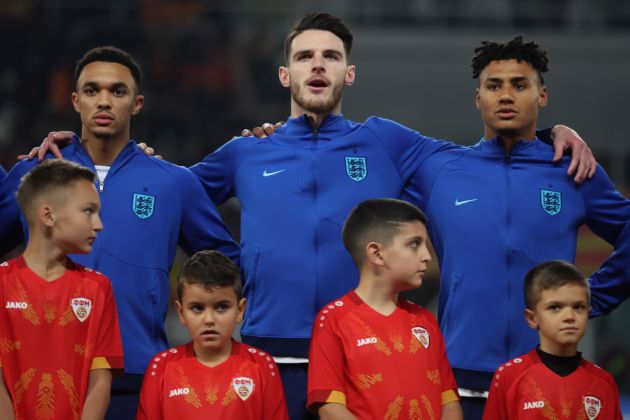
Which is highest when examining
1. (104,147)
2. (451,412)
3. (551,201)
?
(104,147)

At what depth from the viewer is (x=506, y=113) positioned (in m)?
5.08

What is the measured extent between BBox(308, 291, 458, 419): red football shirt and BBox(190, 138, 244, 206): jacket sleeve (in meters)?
1.14

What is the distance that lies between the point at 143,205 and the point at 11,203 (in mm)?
601

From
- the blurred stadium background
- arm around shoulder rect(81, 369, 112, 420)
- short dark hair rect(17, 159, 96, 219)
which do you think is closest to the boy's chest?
arm around shoulder rect(81, 369, 112, 420)

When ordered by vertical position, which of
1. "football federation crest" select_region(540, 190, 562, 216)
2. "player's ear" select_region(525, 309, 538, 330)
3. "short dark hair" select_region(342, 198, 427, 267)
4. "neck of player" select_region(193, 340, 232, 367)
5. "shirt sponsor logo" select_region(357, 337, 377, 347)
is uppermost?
"football federation crest" select_region(540, 190, 562, 216)

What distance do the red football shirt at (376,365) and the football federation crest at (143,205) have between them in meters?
1.07

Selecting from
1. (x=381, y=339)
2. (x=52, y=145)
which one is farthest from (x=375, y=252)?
(x=52, y=145)

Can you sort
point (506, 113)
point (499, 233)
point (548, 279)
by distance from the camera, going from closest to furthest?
point (548, 279), point (499, 233), point (506, 113)

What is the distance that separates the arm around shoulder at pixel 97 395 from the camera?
4.24 metres

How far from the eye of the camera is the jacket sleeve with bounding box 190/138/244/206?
5.30 metres

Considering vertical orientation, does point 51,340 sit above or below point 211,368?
above

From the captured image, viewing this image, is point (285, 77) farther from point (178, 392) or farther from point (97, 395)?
point (97, 395)

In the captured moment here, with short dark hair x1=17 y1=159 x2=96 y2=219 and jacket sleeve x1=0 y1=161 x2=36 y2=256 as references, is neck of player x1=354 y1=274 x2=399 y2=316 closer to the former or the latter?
short dark hair x1=17 y1=159 x2=96 y2=219

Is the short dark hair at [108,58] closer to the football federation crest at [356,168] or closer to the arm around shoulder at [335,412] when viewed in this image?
the football federation crest at [356,168]
